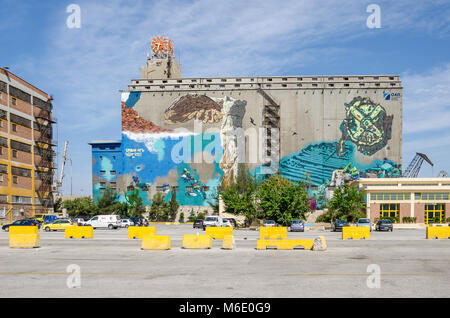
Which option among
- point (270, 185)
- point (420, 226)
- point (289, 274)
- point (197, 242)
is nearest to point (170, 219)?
point (270, 185)

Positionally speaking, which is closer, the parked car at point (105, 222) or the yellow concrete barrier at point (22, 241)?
the yellow concrete barrier at point (22, 241)

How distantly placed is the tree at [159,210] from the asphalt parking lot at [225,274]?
257ft

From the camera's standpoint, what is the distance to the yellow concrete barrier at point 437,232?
1395 inches

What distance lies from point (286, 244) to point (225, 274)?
1026 cm

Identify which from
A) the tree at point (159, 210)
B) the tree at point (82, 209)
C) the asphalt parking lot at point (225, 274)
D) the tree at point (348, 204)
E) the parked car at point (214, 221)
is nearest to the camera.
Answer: the asphalt parking lot at point (225, 274)

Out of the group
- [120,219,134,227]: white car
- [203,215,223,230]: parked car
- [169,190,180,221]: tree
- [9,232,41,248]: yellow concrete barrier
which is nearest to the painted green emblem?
[169,190,180,221]: tree

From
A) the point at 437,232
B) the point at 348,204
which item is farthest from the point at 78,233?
the point at 348,204

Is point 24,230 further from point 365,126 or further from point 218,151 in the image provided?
point 365,126

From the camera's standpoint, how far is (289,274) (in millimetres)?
14828

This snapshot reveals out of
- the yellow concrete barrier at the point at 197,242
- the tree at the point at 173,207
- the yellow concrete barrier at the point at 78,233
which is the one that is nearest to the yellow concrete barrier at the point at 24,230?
the yellow concrete barrier at the point at 78,233

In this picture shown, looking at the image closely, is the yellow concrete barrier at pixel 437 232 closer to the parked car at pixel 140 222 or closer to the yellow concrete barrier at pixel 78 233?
the yellow concrete barrier at pixel 78 233

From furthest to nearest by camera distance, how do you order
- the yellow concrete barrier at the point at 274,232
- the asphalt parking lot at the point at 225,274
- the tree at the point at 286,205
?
the tree at the point at 286,205 → the yellow concrete barrier at the point at 274,232 → the asphalt parking lot at the point at 225,274

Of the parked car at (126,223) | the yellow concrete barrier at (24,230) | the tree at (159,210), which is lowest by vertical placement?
the tree at (159,210)
